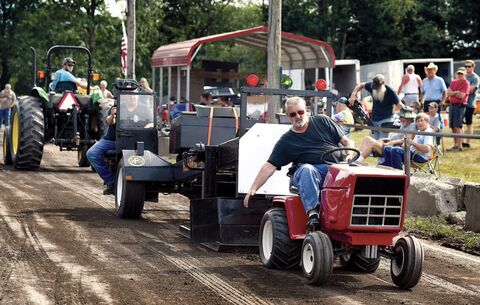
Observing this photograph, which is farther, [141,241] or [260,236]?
[141,241]

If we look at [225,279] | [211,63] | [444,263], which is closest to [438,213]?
[444,263]

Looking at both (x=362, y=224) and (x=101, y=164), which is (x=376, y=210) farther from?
(x=101, y=164)

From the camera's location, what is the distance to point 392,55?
61.8m

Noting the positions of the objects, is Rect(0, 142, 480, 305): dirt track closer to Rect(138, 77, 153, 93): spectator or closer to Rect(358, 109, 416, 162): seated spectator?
Rect(138, 77, 153, 93): spectator

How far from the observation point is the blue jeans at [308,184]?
8.77 meters

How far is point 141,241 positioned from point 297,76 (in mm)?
23742

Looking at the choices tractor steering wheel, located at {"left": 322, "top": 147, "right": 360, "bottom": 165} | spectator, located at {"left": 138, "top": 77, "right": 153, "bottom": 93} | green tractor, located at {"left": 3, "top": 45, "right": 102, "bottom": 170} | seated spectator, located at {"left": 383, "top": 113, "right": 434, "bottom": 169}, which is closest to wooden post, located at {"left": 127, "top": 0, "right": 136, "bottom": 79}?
spectator, located at {"left": 138, "top": 77, "right": 153, "bottom": 93}

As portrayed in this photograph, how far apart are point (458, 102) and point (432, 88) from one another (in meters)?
0.82

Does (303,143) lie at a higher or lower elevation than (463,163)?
higher

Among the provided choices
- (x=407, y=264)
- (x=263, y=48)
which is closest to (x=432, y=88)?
(x=263, y=48)

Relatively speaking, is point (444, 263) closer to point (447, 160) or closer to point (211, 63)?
point (447, 160)

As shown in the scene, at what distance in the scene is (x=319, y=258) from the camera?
8.34 metres

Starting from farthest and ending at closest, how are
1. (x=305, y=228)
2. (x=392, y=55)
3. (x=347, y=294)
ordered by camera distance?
(x=392, y=55)
(x=305, y=228)
(x=347, y=294)

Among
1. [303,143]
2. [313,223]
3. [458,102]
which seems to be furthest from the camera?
[458,102]
